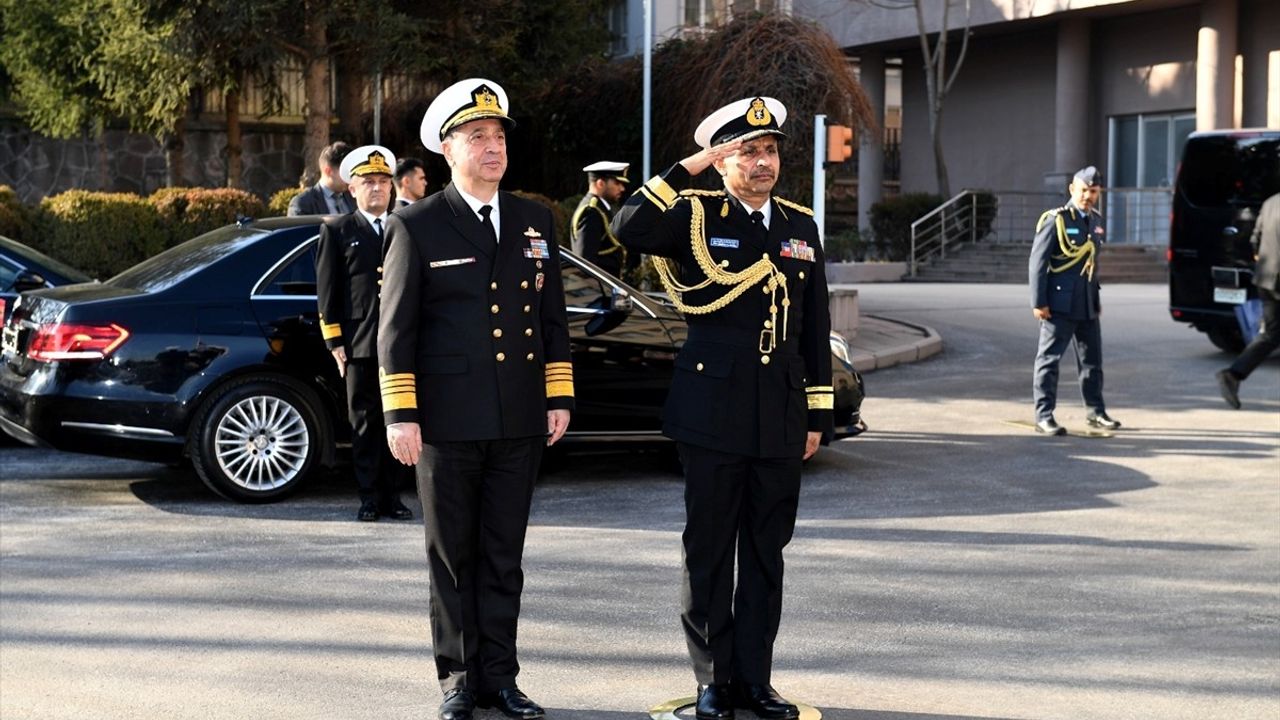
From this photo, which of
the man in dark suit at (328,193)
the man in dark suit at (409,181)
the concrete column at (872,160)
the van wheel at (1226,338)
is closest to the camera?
the man in dark suit at (409,181)

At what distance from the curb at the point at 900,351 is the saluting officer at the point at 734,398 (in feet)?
33.8

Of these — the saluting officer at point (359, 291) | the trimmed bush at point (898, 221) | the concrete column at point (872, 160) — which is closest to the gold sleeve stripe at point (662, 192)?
the saluting officer at point (359, 291)

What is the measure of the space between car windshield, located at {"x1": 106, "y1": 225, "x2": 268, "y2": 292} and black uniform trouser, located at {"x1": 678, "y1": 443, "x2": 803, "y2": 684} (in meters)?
4.66

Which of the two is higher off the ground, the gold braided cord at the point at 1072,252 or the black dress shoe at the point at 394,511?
the gold braided cord at the point at 1072,252

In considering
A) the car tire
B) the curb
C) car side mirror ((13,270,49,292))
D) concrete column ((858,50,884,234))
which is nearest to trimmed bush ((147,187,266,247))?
car side mirror ((13,270,49,292))

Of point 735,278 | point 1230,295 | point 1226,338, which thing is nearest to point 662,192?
point 735,278

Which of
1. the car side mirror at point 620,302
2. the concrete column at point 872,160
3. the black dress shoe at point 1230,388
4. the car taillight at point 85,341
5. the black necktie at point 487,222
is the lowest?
the black dress shoe at point 1230,388

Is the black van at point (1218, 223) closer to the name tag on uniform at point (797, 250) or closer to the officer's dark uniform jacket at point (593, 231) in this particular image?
the officer's dark uniform jacket at point (593, 231)

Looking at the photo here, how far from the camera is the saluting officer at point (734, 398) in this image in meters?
5.28

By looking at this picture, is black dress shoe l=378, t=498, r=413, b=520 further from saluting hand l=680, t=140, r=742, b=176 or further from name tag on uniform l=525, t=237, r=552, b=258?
saluting hand l=680, t=140, r=742, b=176

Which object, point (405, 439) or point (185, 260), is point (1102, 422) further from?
point (405, 439)

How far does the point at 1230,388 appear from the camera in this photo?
43.8ft

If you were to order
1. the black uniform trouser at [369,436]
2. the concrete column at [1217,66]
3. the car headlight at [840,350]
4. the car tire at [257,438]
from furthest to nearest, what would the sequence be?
the concrete column at [1217,66] → the car headlight at [840,350] → the car tire at [257,438] → the black uniform trouser at [369,436]

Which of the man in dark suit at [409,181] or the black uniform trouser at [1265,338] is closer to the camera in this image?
the man in dark suit at [409,181]
